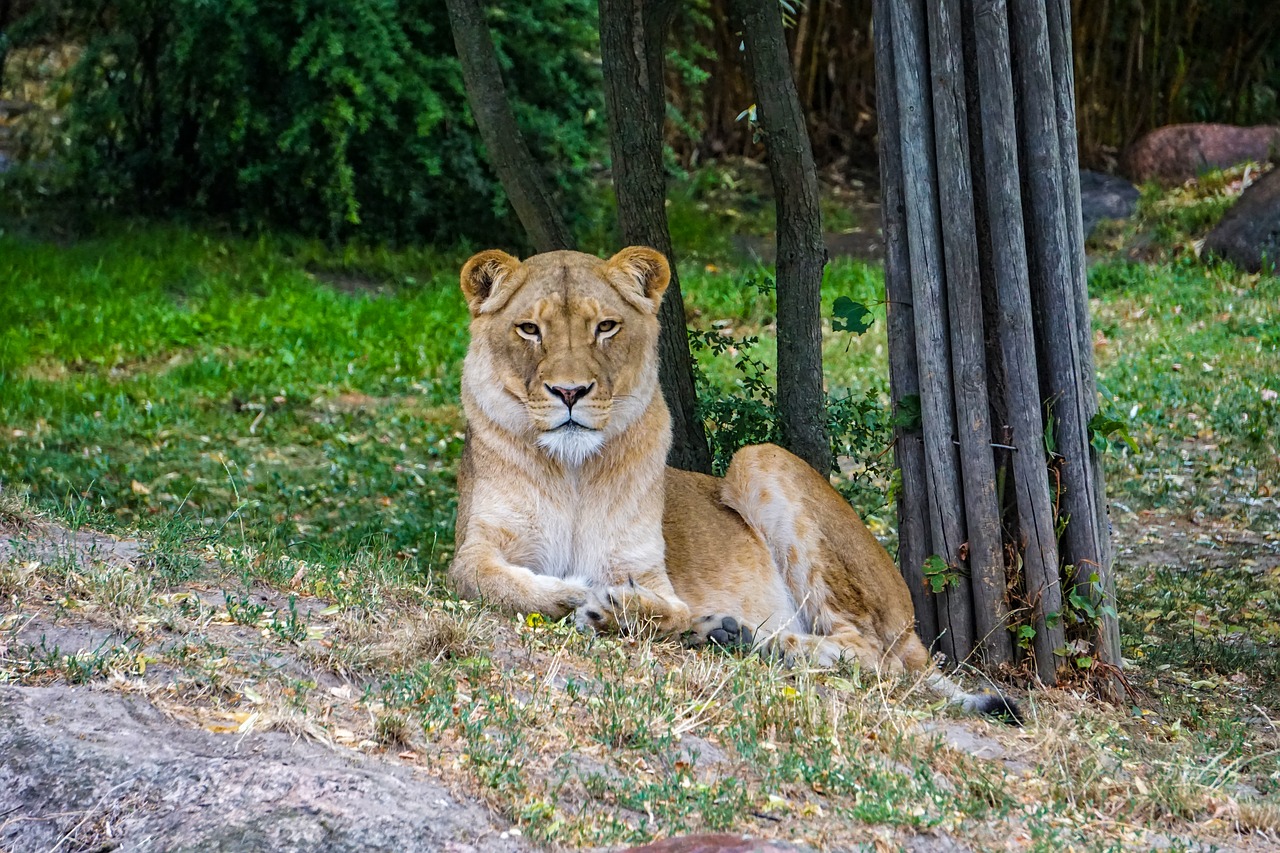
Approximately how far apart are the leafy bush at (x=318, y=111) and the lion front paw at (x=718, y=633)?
7.53 m

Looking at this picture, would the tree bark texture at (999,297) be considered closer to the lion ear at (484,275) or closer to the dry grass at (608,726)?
the dry grass at (608,726)

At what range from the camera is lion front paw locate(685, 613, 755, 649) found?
488 cm

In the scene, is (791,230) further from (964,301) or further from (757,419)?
(964,301)

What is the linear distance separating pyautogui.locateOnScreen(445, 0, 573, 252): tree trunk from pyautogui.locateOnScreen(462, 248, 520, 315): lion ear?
58.4 inches

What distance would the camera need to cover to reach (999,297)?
16.3 feet

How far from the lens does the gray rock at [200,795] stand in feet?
9.91

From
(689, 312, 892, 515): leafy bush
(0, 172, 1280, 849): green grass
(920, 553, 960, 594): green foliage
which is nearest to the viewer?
(0, 172, 1280, 849): green grass

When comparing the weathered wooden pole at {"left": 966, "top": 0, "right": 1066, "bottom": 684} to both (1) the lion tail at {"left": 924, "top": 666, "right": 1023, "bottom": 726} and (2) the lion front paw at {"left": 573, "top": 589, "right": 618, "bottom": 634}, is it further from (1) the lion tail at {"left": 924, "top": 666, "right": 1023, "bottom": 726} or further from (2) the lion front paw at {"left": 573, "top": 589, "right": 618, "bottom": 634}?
(2) the lion front paw at {"left": 573, "top": 589, "right": 618, "bottom": 634}

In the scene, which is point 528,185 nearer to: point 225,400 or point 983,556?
point 983,556

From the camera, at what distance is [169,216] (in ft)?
42.9

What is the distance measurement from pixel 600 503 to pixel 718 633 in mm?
630

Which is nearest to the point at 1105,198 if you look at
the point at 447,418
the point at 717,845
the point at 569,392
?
the point at 447,418

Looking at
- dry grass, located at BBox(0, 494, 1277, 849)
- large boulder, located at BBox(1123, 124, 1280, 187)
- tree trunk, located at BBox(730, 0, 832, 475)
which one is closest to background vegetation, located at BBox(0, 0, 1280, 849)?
dry grass, located at BBox(0, 494, 1277, 849)

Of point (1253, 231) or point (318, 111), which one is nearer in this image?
point (318, 111)
